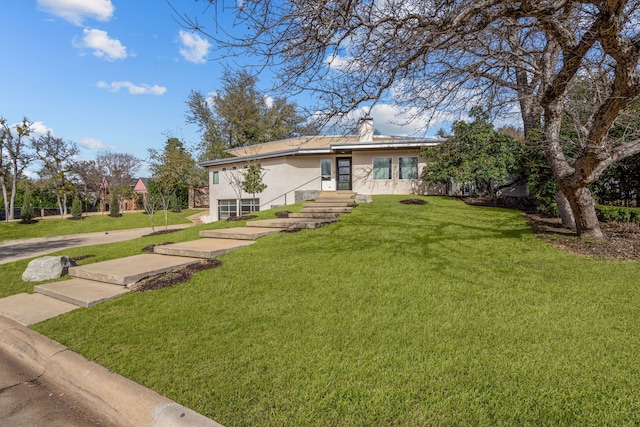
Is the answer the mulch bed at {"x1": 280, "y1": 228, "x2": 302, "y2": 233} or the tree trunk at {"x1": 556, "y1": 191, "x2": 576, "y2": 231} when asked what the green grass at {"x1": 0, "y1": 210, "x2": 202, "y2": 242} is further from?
the tree trunk at {"x1": 556, "y1": 191, "x2": 576, "y2": 231}

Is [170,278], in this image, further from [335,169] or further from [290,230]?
[335,169]

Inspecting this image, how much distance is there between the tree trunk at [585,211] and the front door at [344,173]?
35.9 ft

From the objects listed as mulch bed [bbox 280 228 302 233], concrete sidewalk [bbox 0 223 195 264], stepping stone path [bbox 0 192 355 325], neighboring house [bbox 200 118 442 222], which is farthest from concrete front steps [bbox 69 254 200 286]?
neighboring house [bbox 200 118 442 222]

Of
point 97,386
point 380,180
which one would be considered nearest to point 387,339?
point 97,386

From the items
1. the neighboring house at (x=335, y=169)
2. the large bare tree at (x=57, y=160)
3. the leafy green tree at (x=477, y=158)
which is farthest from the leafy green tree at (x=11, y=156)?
the leafy green tree at (x=477, y=158)

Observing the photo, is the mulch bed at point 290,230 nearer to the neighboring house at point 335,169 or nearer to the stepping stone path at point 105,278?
the stepping stone path at point 105,278

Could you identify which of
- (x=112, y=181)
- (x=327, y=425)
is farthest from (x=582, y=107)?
(x=112, y=181)

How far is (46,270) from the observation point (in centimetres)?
576

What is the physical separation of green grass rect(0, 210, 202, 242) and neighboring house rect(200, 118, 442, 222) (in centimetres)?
584

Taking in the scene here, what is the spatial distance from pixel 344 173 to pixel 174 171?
17.1 m

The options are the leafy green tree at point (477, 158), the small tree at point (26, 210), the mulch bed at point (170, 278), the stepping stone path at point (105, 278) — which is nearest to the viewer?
the stepping stone path at point (105, 278)

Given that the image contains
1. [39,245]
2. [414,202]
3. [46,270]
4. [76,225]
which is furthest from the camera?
[76,225]

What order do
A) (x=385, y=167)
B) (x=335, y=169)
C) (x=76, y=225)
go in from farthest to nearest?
(x=76, y=225) → (x=335, y=169) → (x=385, y=167)

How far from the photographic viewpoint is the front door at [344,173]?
16766 mm
